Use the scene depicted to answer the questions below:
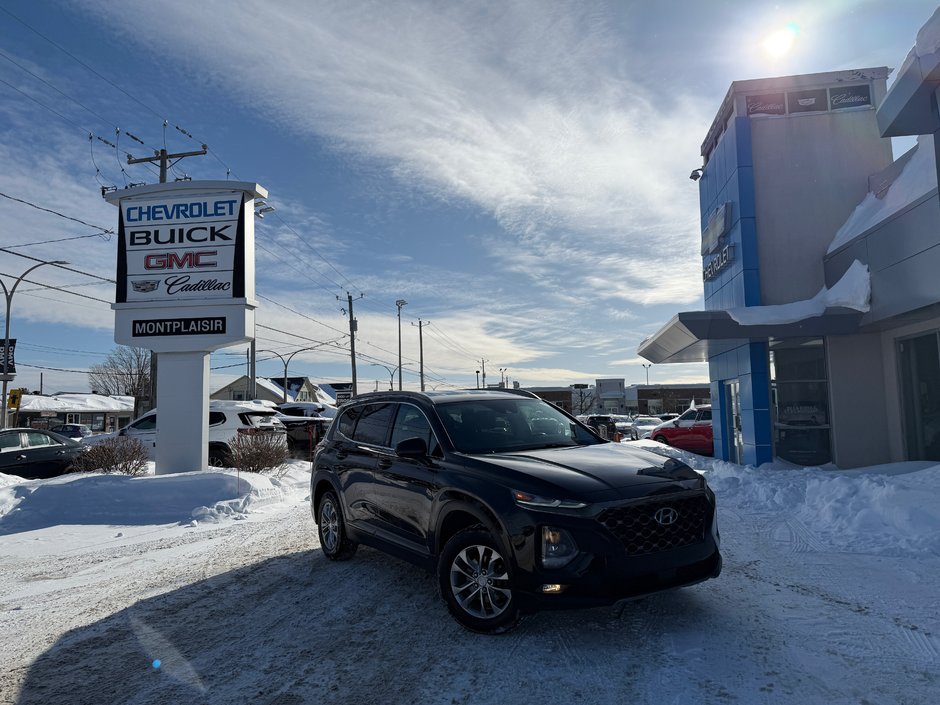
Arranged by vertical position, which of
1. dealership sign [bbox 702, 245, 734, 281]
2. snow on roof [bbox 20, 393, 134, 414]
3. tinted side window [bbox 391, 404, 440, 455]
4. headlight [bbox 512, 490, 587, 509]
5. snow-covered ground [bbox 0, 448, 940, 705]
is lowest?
snow-covered ground [bbox 0, 448, 940, 705]

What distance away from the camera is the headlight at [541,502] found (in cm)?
405

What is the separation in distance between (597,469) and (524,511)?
0.66 m

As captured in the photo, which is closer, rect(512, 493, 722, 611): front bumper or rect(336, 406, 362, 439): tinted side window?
rect(512, 493, 722, 611): front bumper

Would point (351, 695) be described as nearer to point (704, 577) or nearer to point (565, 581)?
point (565, 581)

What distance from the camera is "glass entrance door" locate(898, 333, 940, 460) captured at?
38.9ft

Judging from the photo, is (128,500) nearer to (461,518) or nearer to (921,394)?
(461,518)

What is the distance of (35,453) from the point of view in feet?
46.2

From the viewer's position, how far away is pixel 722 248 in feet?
55.9

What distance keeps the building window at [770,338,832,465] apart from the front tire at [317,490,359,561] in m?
11.6

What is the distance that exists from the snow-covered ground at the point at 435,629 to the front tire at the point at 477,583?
0.14 metres

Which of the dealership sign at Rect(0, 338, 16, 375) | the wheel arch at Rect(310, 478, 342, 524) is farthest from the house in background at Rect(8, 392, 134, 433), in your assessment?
the wheel arch at Rect(310, 478, 342, 524)

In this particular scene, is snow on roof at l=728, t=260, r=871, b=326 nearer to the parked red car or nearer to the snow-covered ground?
the snow-covered ground

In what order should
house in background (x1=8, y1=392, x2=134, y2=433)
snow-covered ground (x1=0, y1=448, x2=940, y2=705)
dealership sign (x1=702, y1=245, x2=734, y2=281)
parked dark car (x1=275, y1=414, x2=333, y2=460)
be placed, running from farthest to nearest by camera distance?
house in background (x1=8, y1=392, x2=134, y2=433) < parked dark car (x1=275, y1=414, x2=333, y2=460) < dealership sign (x1=702, y1=245, x2=734, y2=281) < snow-covered ground (x1=0, y1=448, x2=940, y2=705)

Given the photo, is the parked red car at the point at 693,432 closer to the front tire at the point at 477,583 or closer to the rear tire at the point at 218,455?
the rear tire at the point at 218,455
